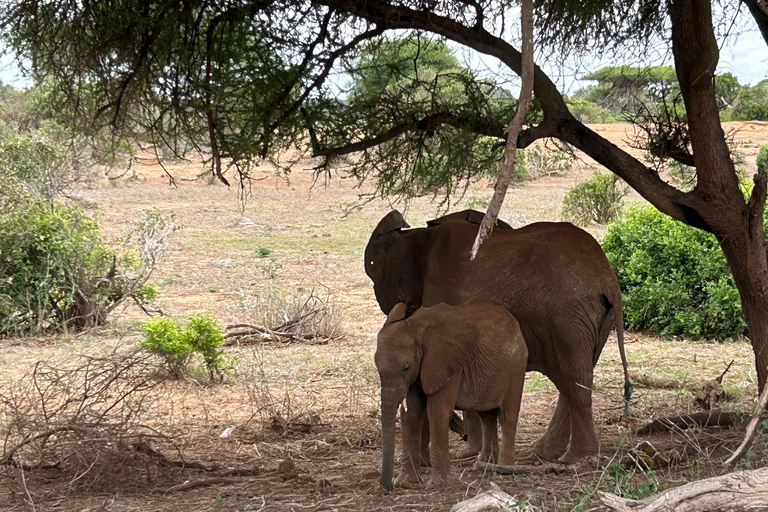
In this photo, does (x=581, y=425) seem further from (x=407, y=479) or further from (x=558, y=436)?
(x=407, y=479)

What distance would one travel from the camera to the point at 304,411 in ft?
25.9

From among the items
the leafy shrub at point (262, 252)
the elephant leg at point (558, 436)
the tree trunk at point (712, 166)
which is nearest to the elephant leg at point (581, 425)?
the elephant leg at point (558, 436)

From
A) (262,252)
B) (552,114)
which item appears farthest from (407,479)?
(262,252)

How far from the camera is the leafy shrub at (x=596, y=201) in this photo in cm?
2003

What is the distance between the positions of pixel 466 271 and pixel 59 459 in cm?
292

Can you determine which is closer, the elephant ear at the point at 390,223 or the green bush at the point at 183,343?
the elephant ear at the point at 390,223

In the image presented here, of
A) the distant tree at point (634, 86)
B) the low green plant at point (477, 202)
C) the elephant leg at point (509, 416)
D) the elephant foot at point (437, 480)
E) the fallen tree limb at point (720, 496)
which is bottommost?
the elephant foot at point (437, 480)

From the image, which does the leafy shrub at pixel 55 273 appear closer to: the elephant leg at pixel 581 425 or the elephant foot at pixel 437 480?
the elephant foot at pixel 437 480

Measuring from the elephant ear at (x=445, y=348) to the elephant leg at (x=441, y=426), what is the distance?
59 mm

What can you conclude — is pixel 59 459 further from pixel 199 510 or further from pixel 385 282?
pixel 385 282

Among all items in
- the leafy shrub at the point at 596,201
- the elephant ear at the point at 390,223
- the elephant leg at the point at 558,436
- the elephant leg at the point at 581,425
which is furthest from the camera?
the leafy shrub at the point at 596,201

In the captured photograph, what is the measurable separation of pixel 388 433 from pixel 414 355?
0.48 meters

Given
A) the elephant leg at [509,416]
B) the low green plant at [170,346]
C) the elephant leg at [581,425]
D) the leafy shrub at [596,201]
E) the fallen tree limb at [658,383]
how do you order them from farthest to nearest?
1. the leafy shrub at [596,201]
2. the low green plant at [170,346]
3. the fallen tree limb at [658,383]
4. the elephant leg at [581,425]
5. the elephant leg at [509,416]

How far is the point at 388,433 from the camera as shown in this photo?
482cm
